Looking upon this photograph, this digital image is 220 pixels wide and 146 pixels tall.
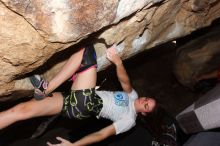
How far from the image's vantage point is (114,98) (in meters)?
3.91

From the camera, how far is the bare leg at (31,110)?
3.16 m

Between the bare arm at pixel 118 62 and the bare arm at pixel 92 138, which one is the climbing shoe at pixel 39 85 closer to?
the bare arm at pixel 92 138

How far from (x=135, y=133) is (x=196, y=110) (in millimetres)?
1693

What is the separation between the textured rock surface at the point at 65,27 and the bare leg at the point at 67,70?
0.82ft

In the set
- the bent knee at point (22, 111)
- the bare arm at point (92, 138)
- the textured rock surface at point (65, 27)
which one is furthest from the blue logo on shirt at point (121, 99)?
the bent knee at point (22, 111)

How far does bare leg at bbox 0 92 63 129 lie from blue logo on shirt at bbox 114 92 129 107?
28.2 inches

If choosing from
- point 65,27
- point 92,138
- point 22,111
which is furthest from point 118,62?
point 22,111

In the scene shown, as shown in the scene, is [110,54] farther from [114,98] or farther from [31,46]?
[31,46]

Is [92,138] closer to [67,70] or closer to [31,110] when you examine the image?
[31,110]

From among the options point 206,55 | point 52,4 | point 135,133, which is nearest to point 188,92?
point 206,55

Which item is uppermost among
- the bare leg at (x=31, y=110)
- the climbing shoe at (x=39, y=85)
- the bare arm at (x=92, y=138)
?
the climbing shoe at (x=39, y=85)

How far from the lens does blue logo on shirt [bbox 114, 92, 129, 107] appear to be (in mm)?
3891

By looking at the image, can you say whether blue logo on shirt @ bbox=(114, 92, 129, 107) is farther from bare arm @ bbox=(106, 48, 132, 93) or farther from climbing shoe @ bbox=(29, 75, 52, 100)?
climbing shoe @ bbox=(29, 75, 52, 100)

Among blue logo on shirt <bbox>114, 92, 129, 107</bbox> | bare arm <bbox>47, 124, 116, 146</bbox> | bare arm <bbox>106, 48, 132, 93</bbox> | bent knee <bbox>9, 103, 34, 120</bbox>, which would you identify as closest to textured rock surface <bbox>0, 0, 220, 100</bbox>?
bare arm <bbox>106, 48, 132, 93</bbox>
